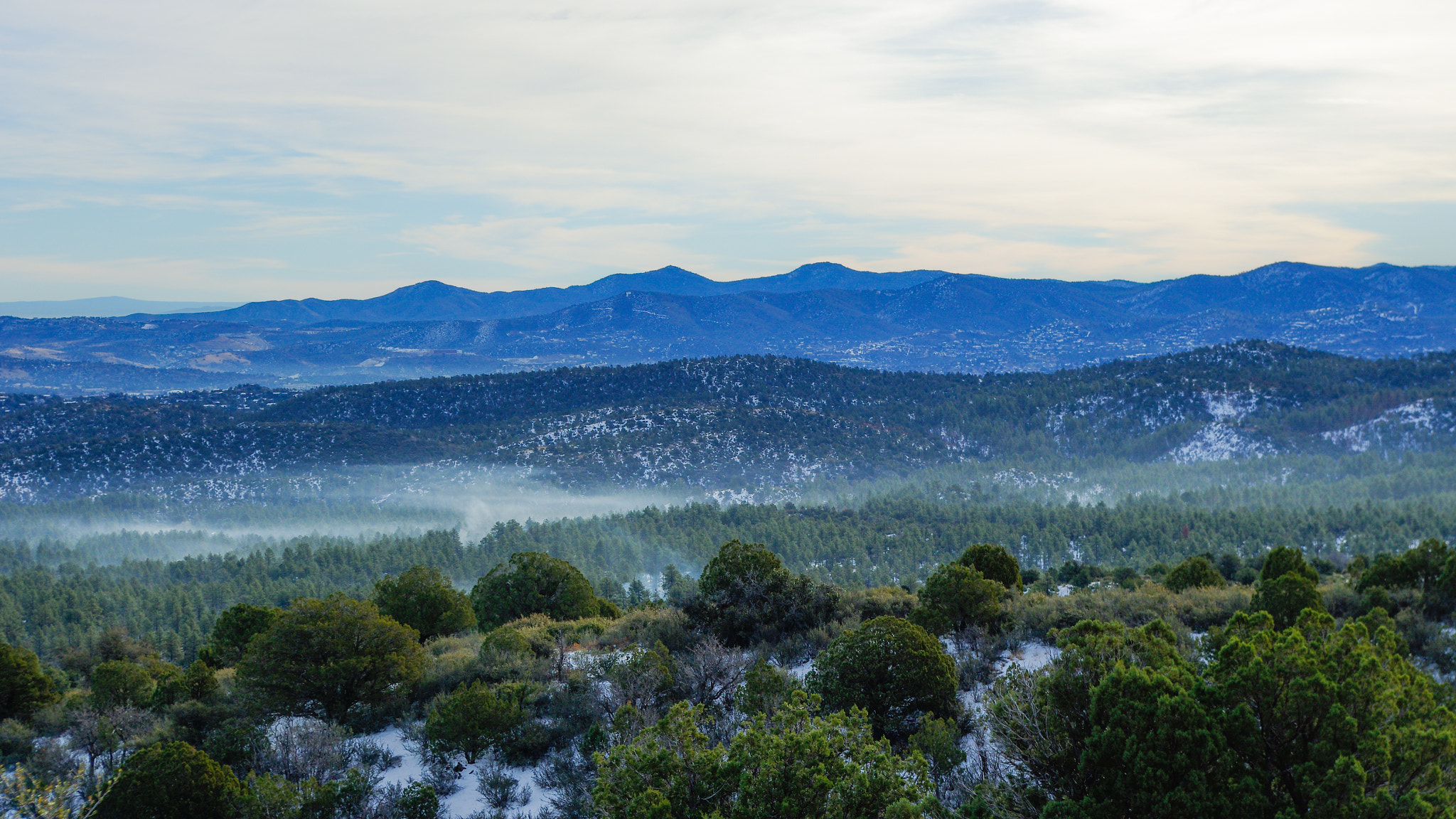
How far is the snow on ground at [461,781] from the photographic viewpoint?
23.6 metres

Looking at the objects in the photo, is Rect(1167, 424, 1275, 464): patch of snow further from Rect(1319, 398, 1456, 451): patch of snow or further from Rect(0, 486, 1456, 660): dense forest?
Rect(0, 486, 1456, 660): dense forest

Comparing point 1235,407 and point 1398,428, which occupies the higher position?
point 1235,407

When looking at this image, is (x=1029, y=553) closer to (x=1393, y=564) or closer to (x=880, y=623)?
(x=1393, y=564)

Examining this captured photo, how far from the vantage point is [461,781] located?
82.6 ft

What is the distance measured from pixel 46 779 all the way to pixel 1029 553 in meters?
94.6

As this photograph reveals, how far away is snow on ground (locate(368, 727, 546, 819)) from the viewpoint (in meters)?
23.6

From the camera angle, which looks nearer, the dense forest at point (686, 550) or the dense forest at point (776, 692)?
the dense forest at point (776, 692)

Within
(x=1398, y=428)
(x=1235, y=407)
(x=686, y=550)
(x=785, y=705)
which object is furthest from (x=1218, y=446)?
(x=785, y=705)

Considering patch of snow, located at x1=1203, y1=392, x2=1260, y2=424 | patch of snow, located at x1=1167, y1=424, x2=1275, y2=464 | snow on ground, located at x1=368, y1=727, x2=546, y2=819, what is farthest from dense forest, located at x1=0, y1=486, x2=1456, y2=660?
patch of snow, located at x1=1203, y1=392, x2=1260, y2=424

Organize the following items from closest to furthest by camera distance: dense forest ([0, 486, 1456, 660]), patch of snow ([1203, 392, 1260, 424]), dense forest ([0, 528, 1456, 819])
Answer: dense forest ([0, 528, 1456, 819]), dense forest ([0, 486, 1456, 660]), patch of snow ([1203, 392, 1260, 424])

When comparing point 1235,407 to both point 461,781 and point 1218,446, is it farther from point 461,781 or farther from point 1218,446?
point 461,781

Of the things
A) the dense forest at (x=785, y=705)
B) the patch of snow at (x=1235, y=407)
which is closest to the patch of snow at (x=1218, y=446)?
the patch of snow at (x=1235, y=407)

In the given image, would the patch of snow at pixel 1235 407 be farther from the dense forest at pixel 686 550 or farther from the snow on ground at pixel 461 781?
the snow on ground at pixel 461 781

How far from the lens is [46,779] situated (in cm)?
2688
